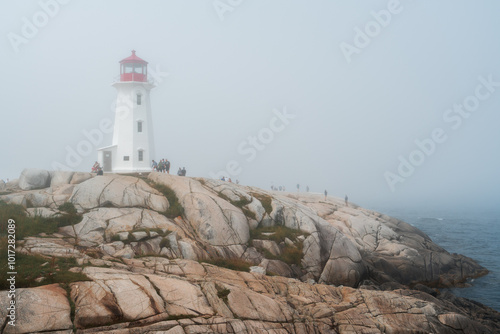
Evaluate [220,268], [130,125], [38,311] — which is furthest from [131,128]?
[38,311]

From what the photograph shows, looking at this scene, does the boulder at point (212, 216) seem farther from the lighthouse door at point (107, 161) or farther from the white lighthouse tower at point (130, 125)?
the lighthouse door at point (107, 161)

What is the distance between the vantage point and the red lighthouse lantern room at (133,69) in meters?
43.8

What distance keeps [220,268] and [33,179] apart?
20337 mm

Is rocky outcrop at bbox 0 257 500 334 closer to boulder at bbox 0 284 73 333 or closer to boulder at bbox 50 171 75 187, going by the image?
boulder at bbox 0 284 73 333

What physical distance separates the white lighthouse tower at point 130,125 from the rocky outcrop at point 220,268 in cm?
967

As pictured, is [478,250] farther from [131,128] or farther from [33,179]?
[33,179]

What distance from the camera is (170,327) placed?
1529cm

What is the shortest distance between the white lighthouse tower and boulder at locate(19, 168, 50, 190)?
9.73 meters

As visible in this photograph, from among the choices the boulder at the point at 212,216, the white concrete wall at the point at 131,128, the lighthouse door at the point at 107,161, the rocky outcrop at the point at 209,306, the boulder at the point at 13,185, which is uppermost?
the white concrete wall at the point at 131,128

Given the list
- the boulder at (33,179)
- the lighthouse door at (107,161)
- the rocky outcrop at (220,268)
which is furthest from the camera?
the lighthouse door at (107,161)

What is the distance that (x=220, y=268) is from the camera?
22156 millimetres

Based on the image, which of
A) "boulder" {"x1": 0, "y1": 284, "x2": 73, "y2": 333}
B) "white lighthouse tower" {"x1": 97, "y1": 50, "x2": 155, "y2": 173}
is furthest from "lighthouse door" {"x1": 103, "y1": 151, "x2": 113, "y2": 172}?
"boulder" {"x1": 0, "y1": 284, "x2": 73, "y2": 333}

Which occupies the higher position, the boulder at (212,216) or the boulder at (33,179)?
the boulder at (33,179)

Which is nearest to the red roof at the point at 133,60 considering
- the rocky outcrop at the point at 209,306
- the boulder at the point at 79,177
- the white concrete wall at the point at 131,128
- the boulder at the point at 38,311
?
the white concrete wall at the point at 131,128
